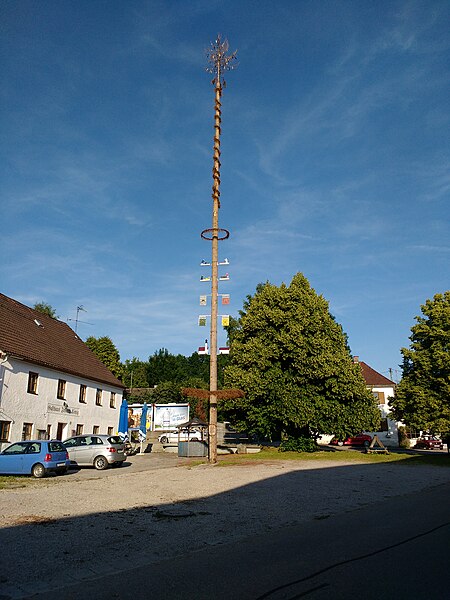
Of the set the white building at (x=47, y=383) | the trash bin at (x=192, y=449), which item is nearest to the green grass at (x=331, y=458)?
the trash bin at (x=192, y=449)

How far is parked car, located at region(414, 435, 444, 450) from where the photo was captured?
152 ft

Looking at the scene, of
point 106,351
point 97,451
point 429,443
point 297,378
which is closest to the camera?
point 97,451

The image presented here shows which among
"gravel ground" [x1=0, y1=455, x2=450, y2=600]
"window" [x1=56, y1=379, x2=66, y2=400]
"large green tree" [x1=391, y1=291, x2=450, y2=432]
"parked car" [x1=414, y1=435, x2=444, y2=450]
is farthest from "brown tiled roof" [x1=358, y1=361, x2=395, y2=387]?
"gravel ground" [x1=0, y1=455, x2=450, y2=600]

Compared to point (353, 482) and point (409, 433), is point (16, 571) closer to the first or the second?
point (353, 482)

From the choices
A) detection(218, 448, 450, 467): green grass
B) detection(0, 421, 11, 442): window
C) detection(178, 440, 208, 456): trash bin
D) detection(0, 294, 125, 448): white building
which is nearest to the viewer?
detection(218, 448, 450, 467): green grass

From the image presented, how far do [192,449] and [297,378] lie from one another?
755 centimetres

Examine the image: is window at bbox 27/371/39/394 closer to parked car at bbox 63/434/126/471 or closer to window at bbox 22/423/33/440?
window at bbox 22/423/33/440

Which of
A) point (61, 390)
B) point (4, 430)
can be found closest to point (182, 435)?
point (61, 390)

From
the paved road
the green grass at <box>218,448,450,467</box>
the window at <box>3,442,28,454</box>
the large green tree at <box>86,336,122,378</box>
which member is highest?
the large green tree at <box>86,336,122,378</box>

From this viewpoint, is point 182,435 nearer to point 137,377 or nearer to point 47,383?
point 47,383

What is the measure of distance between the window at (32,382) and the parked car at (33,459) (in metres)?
9.13

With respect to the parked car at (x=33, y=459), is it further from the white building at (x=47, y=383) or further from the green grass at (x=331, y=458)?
the green grass at (x=331, y=458)

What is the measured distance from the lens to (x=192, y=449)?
29.3 metres

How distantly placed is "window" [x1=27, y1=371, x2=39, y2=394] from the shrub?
15388 mm
